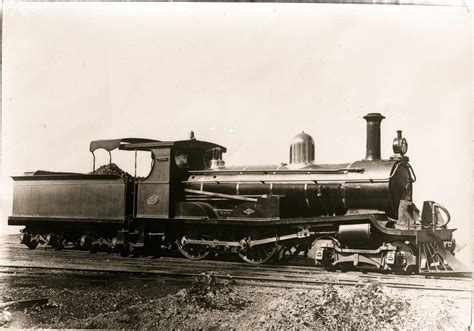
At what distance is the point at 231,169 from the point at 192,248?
6.05ft

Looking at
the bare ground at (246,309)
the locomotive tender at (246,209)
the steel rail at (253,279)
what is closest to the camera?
the bare ground at (246,309)

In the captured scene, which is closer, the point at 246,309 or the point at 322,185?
the point at 246,309

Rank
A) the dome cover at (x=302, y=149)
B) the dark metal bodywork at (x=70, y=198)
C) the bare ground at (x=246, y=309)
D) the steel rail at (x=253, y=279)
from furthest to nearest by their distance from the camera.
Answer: the dark metal bodywork at (x=70, y=198), the dome cover at (x=302, y=149), the steel rail at (x=253, y=279), the bare ground at (x=246, y=309)

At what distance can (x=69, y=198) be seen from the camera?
38.5 ft

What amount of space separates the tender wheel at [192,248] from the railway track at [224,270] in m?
0.19

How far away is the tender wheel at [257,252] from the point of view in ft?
32.9

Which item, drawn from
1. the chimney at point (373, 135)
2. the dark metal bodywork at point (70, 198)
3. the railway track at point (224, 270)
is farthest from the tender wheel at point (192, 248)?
the chimney at point (373, 135)

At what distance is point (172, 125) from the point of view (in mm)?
10609

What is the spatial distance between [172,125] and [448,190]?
5.39 metres

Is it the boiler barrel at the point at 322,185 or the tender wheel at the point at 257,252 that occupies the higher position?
the boiler barrel at the point at 322,185

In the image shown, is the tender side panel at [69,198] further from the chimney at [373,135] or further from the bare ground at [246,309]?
the chimney at [373,135]

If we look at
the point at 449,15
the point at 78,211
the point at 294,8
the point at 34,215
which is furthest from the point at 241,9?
the point at 34,215

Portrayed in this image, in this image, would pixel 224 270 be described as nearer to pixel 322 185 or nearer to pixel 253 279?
pixel 253 279

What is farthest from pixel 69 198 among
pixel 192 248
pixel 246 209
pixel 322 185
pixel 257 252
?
pixel 322 185
